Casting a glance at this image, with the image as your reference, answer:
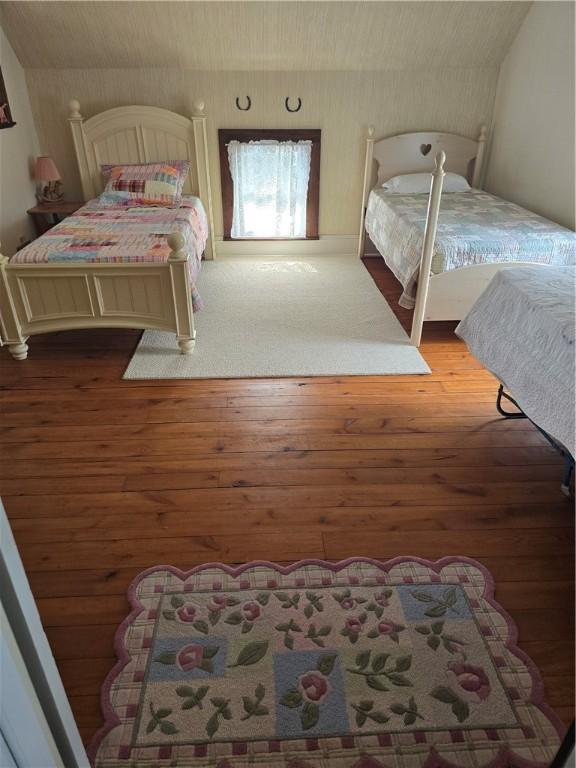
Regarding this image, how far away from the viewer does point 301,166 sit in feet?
14.7

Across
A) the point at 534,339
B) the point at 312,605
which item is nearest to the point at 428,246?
the point at 534,339

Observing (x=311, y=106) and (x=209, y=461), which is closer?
(x=209, y=461)

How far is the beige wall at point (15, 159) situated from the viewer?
377 cm

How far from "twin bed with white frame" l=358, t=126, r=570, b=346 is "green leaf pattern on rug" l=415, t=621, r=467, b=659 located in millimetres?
1567

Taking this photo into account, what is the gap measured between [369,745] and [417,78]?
4502 mm

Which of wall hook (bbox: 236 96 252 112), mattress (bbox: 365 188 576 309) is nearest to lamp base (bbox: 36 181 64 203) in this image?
wall hook (bbox: 236 96 252 112)

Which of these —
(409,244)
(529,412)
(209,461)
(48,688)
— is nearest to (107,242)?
(209,461)

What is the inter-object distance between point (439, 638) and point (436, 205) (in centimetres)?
212

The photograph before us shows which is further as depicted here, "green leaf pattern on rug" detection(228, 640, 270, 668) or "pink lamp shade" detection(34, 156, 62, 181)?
"pink lamp shade" detection(34, 156, 62, 181)

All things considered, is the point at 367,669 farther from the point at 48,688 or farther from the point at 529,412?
the point at 529,412

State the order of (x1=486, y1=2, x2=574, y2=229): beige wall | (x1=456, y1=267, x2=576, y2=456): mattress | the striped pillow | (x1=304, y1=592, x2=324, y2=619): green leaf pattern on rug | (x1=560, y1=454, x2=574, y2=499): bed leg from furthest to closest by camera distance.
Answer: the striped pillow → (x1=486, y1=2, x2=574, y2=229): beige wall → (x1=560, y1=454, x2=574, y2=499): bed leg → (x1=456, y1=267, x2=576, y2=456): mattress → (x1=304, y1=592, x2=324, y2=619): green leaf pattern on rug

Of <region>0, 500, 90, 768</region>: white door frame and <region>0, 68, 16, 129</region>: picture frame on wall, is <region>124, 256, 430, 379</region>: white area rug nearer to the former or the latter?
<region>0, 68, 16, 129</region>: picture frame on wall

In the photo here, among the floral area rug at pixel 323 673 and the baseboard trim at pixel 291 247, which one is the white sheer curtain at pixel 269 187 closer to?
the baseboard trim at pixel 291 247

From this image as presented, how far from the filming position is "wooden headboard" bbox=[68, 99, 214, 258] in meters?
4.12
